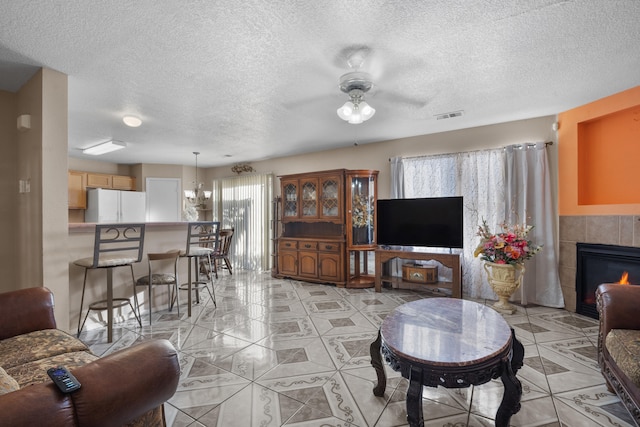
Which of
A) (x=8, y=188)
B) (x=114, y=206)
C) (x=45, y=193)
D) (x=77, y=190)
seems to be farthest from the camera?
(x=114, y=206)

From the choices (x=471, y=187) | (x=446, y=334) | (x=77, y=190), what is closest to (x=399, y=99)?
(x=471, y=187)

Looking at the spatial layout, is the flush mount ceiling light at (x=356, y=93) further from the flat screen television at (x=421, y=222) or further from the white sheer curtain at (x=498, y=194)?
the white sheer curtain at (x=498, y=194)

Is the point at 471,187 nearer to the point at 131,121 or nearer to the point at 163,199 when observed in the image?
the point at 131,121

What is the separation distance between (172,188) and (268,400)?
623 centimetres

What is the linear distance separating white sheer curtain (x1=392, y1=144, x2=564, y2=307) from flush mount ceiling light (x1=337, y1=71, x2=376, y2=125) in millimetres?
2265

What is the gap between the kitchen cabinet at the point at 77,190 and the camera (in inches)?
226

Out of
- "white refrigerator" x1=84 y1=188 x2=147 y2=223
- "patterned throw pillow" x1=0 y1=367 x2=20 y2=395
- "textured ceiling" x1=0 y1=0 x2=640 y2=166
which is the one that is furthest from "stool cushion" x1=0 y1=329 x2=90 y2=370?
"white refrigerator" x1=84 y1=188 x2=147 y2=223

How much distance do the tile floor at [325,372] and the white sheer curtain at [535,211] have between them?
0.82 feet

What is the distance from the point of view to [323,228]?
17.7 ft

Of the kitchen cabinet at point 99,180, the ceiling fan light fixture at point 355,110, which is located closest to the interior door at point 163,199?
the kitchen cabinet at point 99,180

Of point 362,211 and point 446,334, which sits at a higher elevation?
point 362,211

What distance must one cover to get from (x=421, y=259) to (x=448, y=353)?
2.70 metres

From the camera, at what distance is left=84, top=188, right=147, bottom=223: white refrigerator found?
584cm

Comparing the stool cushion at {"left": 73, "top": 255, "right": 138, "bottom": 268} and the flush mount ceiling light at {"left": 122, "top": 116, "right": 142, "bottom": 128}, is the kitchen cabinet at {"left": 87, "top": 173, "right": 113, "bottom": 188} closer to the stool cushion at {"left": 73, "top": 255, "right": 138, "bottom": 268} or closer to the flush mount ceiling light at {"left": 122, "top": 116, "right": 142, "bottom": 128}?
the flush mount ceiling light at {"left": 122, "top": 116, "right": 142, "bottom": 128}
